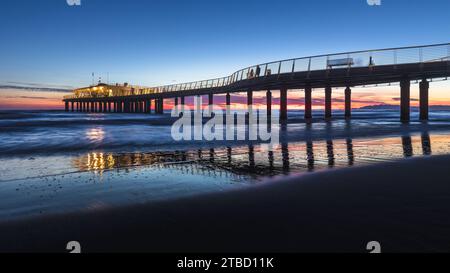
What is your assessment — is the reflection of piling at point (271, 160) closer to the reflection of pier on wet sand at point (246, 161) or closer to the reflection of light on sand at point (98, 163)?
the reflection of pier on wet sand at point (246, 161)

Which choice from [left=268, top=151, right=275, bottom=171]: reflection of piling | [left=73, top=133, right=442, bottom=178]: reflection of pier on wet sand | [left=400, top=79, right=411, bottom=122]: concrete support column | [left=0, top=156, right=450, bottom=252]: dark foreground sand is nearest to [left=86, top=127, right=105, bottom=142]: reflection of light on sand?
[left=73, top=133, right=442, bottom=178]: reflection of pier on wet sand

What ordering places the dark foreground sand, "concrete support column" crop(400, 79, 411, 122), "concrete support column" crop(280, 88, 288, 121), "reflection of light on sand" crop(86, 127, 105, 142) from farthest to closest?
"concrete support column" crop(280, 88, 288, 121) → "concrete support column" crop(400, 79, 411, 122) → "reflection of light on sand" crop(86, 127, 105, 142) → the dark foreground sand

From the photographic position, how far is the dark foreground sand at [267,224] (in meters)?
3.20

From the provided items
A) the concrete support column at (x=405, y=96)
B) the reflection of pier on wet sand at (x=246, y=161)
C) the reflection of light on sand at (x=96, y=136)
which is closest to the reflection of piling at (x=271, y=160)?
the reflection of pier on wet sand at (x=246, y=161)

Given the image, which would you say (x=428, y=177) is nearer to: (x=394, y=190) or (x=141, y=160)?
(x=394, y=190)

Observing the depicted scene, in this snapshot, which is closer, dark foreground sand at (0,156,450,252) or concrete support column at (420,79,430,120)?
dark foreground sand at (0,156,450,252)

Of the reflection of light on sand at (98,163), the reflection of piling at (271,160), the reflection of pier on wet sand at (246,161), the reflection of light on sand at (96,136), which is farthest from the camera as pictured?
the reflection of light on sand at (96,136)

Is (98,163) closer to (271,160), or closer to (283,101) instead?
(271,160)

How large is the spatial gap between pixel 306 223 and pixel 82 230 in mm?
2466

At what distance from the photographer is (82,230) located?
12.0 feet

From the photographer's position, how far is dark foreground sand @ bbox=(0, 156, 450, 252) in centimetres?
320

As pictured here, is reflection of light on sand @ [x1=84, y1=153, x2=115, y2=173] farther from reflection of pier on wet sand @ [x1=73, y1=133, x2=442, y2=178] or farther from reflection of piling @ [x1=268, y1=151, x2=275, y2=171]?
reflection of piling @ [x1=268, y1=151, x2=275, y2=171]

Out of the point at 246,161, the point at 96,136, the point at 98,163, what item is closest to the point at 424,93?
the point at 246,161
